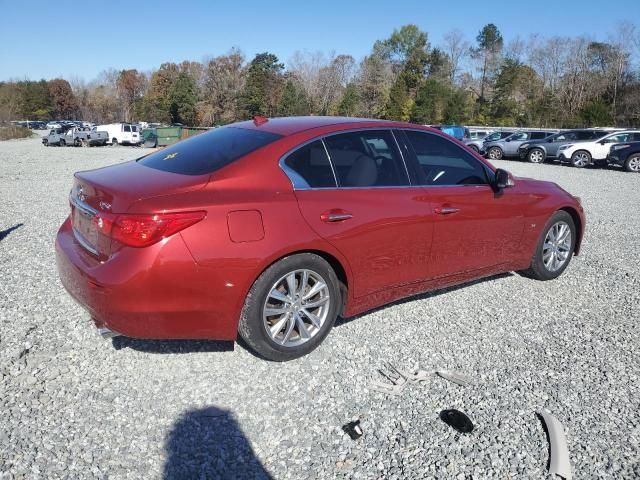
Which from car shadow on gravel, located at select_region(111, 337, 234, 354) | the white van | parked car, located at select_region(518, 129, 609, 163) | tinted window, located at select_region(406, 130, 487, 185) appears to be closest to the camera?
car shadow on gravel, located at select_region(111, 337, 234, 354)

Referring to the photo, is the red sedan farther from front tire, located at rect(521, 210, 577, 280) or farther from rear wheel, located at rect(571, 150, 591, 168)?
rear wheel, located at rect(571, 150, 591, 168)

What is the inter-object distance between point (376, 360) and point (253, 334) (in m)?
0.90

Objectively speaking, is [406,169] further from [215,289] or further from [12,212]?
[12,212]

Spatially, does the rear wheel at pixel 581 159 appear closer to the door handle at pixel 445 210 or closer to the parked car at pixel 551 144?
the parked car at pixel 551 144

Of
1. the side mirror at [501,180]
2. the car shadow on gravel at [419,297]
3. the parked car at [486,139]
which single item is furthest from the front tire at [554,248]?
the parked car at [486,139]

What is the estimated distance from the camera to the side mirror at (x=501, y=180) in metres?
4.43

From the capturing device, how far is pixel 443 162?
4.40 metres

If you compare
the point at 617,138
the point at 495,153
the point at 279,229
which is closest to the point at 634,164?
the point at 617,138

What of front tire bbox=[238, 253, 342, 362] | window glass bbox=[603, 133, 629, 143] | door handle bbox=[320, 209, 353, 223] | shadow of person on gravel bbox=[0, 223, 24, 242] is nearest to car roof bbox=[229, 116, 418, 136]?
door handle bbox=[320, 209, 353, 223]

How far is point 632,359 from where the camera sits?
12.2 ft

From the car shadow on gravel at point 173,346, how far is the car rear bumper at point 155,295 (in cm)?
50

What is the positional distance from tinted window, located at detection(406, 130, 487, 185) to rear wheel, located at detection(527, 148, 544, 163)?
21.8 m

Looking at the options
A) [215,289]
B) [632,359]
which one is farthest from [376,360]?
[632,359]

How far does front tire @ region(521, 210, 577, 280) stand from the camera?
16.9 feet
